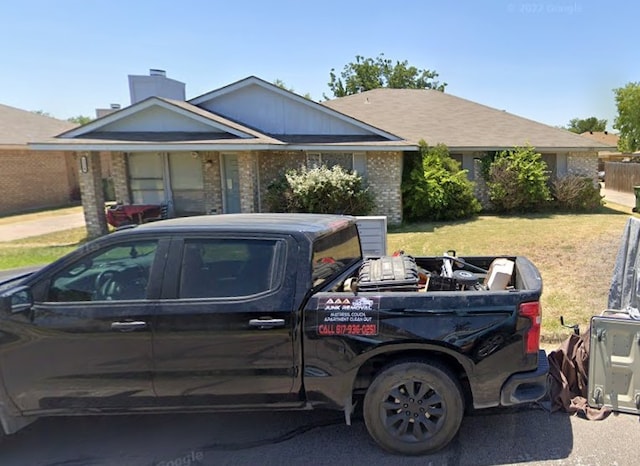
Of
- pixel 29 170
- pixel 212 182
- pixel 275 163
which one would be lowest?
pixel 212 182

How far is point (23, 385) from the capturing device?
109 inches

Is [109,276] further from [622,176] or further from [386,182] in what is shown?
[622,176]

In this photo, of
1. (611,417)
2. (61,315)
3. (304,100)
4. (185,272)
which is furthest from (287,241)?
(304,100)

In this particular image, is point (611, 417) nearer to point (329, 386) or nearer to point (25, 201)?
point (329, 386)

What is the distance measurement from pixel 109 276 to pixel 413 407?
2.30 m

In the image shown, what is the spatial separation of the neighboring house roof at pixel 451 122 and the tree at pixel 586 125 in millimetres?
67007

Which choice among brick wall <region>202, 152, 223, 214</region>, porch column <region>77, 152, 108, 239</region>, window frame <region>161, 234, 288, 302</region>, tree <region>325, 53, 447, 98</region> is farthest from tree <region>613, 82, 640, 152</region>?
window frame <region>161, 234, 288, 302</region>

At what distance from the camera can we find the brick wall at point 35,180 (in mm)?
18984

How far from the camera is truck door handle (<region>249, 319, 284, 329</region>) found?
2.70 m

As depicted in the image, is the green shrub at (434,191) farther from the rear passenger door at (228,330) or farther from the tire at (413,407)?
the rear passenger door at (228,330)

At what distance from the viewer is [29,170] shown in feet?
65.3

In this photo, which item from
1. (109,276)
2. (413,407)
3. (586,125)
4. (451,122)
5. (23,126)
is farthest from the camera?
(586,125)

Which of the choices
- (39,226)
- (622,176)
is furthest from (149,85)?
(622,176)

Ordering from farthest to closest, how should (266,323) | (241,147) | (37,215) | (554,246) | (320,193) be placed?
(37,215), (320,193), (241,147), (554,246), (266,323)
